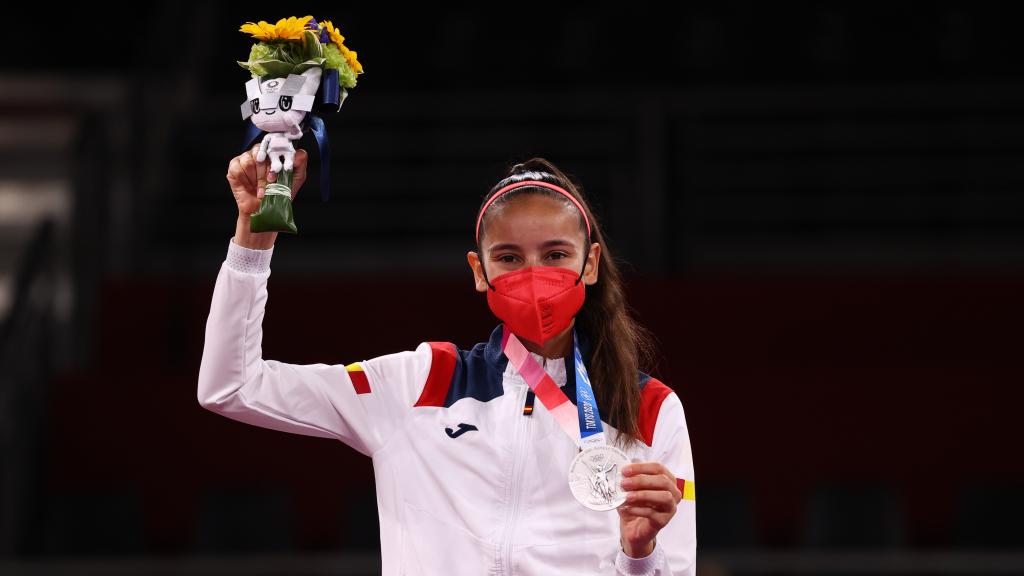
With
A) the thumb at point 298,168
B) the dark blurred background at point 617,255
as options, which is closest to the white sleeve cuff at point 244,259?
the thumb at point 298,168

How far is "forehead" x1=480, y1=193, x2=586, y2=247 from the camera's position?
7.82 feet

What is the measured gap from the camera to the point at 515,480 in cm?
229

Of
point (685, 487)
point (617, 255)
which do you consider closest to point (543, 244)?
point (685, 487)

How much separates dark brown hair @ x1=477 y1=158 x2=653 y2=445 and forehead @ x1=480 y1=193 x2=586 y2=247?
0.01 meters

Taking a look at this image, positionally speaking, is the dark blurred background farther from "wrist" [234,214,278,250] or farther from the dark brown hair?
"wrist" [234,214,278,250]

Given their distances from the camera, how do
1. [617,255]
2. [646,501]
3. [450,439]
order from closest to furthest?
[646,501] → [450,439] → [617,255]

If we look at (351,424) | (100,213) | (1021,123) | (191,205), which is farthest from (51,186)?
(351,424)

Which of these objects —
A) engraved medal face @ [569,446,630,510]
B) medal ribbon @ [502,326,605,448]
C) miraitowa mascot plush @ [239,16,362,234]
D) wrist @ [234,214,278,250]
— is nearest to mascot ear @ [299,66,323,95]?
miraitowa mascot plush @ [239,16,362,234]

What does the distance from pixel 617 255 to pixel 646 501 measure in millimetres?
2105

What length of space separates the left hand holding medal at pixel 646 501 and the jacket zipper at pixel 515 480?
0.20 metres

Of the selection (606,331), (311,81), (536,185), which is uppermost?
(311,81)

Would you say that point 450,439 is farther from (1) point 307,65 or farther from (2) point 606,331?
(1) point 307,65

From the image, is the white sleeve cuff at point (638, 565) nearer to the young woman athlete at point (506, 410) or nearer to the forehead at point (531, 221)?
the young woman athlete at point (506, 410)

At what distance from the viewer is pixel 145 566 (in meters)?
4.66
